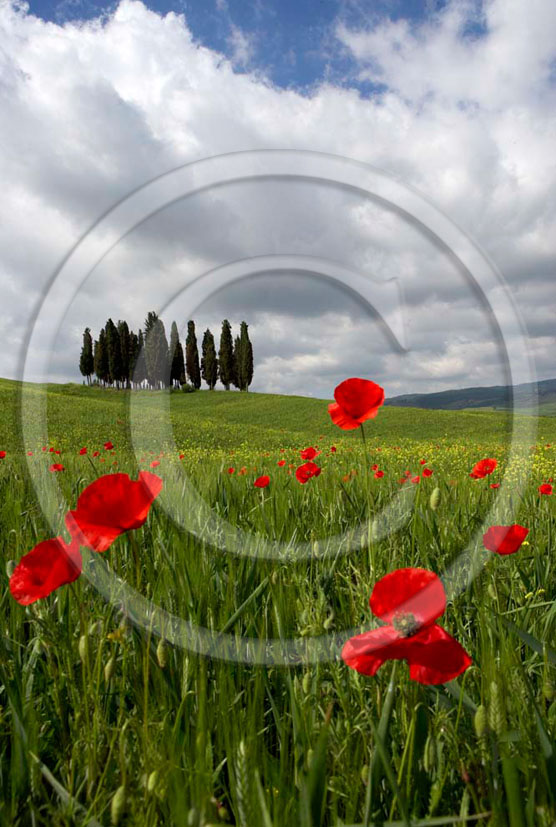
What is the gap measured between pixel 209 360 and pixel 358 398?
216cm

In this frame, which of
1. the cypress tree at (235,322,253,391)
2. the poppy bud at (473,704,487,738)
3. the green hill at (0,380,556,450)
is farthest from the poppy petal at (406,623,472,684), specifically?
the green hill at (0,380,556,450)

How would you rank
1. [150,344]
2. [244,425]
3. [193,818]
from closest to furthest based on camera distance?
[193,818], [150,344], [244,425]

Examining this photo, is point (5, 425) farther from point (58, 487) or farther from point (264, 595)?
point (264, 595)

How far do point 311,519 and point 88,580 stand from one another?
1.33m

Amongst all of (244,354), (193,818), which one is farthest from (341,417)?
(193,818)

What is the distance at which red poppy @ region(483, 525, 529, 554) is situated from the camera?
1472 mm

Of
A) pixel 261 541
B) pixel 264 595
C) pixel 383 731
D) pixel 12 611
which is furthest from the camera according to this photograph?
pixel 261 541

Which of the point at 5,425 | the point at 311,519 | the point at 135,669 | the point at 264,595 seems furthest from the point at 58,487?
the point at 5,425

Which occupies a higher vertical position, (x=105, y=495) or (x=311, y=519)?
(x=105, y=495)

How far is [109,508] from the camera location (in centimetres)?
Answer: 100

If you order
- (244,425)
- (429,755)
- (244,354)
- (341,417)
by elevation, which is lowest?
(244,425)

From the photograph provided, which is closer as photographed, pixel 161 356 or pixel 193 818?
pixel 193 818

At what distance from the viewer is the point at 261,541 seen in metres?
2.21

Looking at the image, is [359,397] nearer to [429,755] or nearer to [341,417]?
[341,417]
